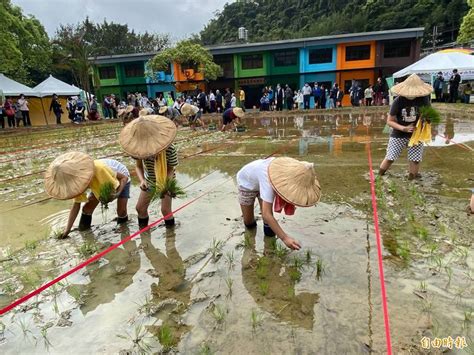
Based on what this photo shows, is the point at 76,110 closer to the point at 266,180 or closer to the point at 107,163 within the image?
the point at 107,163

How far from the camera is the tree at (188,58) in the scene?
83.0 feet

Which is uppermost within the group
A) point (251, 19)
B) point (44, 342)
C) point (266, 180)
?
point (251, 19)

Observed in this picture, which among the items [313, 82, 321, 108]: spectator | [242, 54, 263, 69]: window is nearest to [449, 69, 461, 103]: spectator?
[313, 82, 321, 108]: spectator

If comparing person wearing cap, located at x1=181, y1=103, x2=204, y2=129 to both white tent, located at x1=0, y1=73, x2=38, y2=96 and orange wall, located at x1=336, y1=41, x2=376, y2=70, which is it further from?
orange wall, located at x1=336, y1=41, x2=376, y2=70

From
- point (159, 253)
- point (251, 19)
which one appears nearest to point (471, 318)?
point (159, 253)

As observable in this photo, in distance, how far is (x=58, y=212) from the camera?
482 cm

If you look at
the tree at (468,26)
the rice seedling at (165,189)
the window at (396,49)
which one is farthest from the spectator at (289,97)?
the rice seedling at (165,189)

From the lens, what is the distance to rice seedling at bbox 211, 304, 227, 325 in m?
2.34

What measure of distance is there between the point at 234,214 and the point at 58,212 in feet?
8.10

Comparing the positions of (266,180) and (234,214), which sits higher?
(266,180)

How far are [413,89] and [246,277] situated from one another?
3822mm

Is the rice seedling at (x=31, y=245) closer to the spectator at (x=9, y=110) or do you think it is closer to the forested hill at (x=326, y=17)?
the spectator at (x=9, y=110)

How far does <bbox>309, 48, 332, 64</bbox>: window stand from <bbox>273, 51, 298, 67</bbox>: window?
1.31 meters

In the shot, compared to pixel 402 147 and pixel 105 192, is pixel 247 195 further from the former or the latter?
pixel 402 147
